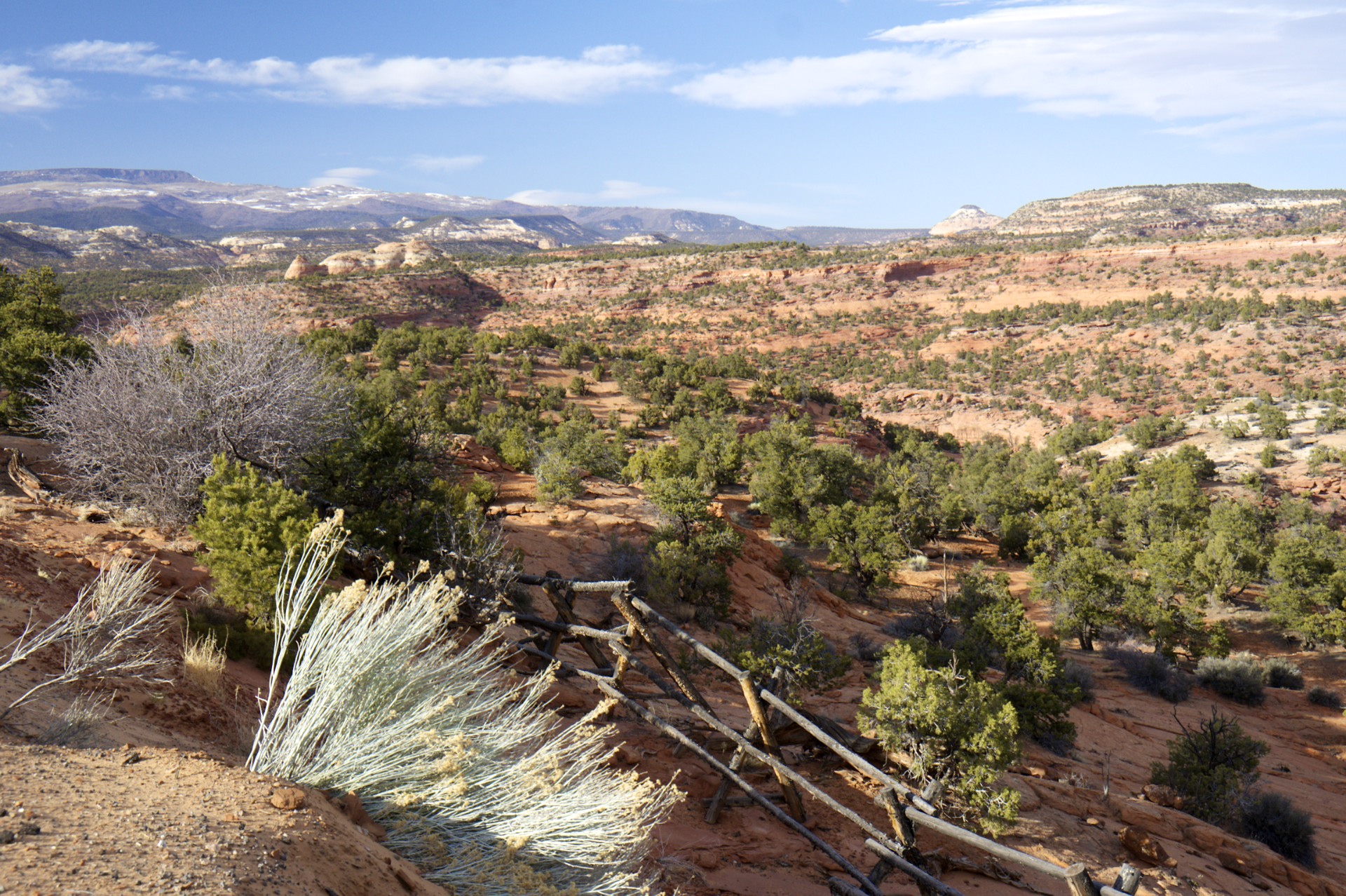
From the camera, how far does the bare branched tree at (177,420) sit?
31.0 ft

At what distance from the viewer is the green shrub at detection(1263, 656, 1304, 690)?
51.5ft

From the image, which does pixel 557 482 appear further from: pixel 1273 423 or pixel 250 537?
pixel 1273 423

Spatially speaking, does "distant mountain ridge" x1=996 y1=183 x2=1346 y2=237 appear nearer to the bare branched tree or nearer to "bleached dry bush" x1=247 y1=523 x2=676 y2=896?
Answer: the bare branched tree

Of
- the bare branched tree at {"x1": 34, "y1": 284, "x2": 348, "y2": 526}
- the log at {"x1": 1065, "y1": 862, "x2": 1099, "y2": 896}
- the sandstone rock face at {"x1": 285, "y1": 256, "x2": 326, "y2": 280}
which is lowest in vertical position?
the log at {"x1": 1065, "y1": 862, "x2": 1099, "y2": 896}

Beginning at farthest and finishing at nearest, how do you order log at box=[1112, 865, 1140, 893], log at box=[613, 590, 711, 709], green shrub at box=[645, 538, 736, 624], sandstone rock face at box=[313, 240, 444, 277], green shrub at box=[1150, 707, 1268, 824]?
sandstone rock face at box=[313, 240, 444, 277]
green shrub at box=[645, 538, 736, 624]
green shrub at box=[1150, 707, 1268, 824]
log at box=[613, 590, 711, 709]
log at box=[1112, 865, 1140, 893]

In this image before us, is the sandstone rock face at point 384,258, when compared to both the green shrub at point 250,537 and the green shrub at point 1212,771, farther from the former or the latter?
the green shrub at point 1212,771

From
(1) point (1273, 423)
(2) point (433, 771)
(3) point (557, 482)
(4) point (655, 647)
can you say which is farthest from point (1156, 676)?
(1) point (1273, 423)

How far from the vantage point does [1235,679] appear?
15211 millimetres

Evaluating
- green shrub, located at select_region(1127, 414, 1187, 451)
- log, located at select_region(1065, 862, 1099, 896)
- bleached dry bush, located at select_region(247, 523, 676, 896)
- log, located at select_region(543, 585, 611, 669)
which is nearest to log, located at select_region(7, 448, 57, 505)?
log, located at select_region(543, 585, 611, 669)

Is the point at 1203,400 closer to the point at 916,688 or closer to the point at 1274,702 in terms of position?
the point at 1274,702

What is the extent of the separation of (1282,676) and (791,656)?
14659 millimetres

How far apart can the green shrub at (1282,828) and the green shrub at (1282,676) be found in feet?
27.6

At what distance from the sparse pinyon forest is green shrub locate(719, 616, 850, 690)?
0.08m

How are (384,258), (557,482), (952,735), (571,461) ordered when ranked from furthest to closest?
(384,258) < (571,461) < (557,482) < (952,735)
